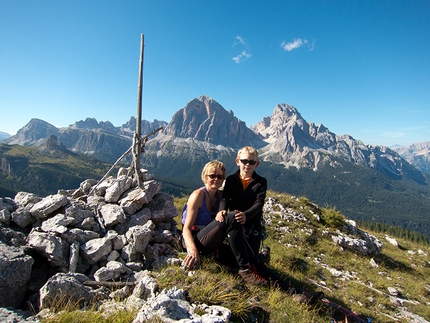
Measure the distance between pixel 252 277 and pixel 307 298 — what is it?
1434 mm

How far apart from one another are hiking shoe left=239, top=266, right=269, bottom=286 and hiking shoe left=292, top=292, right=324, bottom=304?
2.54ft

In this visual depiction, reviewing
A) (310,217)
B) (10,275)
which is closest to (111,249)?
(10,275)

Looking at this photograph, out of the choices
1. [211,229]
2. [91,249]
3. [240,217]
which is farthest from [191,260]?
[91,249]

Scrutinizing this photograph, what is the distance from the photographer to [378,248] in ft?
49.1

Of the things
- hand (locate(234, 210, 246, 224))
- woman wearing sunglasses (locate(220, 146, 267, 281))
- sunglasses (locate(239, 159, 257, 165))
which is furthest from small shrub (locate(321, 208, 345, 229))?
hand (locate(234, 210, 246, 224))

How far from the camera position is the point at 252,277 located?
5809 mm

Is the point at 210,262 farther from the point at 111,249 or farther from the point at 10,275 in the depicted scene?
the point at 10,275

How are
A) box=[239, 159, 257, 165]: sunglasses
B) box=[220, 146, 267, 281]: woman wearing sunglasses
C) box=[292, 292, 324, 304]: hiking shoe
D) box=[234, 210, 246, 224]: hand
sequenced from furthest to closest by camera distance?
box=[239, 159, 257, 165]: sunglasses → box=[220, 146, 267, 281]: woman wearing sunglasses → box=[234, 210, 246, 224]: hand → box=[292, 292, 324, 304]: hiking shoe

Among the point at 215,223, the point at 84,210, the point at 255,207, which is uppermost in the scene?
the point at 255,207

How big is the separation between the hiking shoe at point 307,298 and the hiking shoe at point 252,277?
77cm

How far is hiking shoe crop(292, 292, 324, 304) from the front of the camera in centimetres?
549

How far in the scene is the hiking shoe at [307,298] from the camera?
5.49 meters

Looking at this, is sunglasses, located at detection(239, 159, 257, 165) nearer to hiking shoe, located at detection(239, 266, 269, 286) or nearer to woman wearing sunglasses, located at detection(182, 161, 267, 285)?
woman wearing sunglasses, located at detection(182, 161, 267, 285)

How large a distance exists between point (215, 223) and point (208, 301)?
5.84 ft
